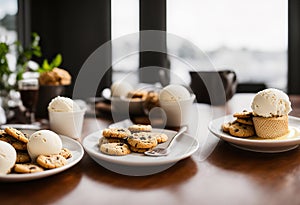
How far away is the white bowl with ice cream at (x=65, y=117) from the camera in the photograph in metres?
1.24

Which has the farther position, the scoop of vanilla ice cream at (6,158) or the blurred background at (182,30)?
the blurred background at (182,30)

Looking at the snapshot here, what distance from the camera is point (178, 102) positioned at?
1413mm

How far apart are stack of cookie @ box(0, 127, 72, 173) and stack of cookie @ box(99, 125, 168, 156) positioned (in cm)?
11

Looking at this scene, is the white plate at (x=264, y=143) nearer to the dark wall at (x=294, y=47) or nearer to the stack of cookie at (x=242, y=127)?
the stack of cookie at (x=242, y=127)

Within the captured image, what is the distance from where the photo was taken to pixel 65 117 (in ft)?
4.05

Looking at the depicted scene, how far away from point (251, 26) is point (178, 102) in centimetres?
287

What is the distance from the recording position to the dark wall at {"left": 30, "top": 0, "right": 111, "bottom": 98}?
4188 mm

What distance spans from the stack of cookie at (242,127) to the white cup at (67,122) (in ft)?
1.59

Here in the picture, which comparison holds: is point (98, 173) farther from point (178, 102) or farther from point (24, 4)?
point (24, 4)

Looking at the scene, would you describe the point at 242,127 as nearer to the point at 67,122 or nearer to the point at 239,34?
the point at 67,122

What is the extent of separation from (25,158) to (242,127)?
2.05ft

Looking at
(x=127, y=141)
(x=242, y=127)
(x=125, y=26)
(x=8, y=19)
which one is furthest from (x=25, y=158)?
(x=125, y=26)

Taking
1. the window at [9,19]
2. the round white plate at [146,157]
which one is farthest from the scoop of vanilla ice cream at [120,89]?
the window at [9,19]

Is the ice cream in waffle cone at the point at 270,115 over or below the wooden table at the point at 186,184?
over
